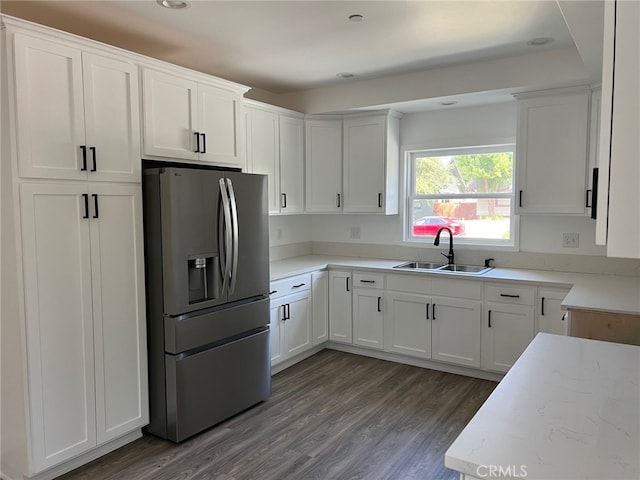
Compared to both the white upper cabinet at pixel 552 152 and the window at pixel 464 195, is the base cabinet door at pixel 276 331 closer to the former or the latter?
the window at pixel 464 195

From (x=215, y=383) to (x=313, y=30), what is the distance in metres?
2.27

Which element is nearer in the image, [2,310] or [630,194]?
[630,194]

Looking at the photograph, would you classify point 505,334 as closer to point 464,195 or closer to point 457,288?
point 457,288

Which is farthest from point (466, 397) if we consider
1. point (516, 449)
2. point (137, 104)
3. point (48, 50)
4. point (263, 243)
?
point (48, 50)

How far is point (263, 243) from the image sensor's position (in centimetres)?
317

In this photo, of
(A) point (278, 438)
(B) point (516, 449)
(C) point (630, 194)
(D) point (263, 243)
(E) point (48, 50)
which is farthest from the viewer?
(D) point (263, 243)

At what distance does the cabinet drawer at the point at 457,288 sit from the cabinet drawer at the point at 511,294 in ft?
0.27

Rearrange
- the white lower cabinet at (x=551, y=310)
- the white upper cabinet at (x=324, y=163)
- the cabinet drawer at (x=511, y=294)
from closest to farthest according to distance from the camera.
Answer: the white lower cabinet at (x=551, y=310), the cabinet drawer at (x=511, y=294), the white upper cabinet at (x=324, y=163)

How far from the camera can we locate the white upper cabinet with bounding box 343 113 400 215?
424 centimetres

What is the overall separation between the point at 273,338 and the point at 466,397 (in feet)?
4.98

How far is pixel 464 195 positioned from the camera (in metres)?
4.23

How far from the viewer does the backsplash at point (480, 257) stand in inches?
138

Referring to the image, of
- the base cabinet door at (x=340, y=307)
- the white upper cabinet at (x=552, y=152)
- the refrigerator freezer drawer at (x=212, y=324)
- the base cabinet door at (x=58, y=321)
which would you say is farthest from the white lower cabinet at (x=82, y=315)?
the white upper cabinet at (x=552, y=152)

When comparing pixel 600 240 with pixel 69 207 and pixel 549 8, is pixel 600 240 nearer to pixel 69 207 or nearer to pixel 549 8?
pixel 549 8
